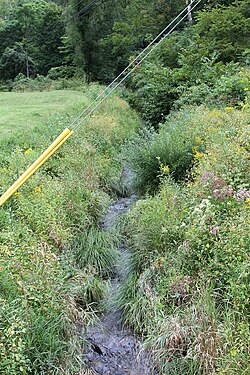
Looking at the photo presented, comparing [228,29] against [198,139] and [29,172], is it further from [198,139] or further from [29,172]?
[29,172]

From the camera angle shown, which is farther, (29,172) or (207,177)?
(207,177)

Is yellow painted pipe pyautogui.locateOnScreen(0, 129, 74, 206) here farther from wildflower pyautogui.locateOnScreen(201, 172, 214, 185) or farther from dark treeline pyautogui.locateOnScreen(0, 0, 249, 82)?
dark treeline pyautogui.locateOnScreen(0, 0, 249, 82)

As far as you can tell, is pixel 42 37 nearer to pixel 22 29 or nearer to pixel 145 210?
pixel 22 29

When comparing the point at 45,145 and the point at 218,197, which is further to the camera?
the point at 45,145

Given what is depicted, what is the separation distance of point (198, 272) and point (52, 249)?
177 cm

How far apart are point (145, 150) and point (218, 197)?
275cm

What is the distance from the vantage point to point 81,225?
16.2 feet

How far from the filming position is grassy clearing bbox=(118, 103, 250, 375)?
269cm

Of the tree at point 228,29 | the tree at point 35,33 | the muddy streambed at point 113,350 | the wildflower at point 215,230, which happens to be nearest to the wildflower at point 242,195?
the wildflower at point 215,230

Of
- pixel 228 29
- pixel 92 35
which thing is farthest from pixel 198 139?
pixel 92 35

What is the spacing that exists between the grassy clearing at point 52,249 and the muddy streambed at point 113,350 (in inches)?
6.1

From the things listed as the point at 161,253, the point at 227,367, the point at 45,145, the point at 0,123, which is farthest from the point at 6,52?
the point at 227,367

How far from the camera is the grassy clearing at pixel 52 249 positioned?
2.72 m

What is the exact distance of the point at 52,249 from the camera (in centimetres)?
397
